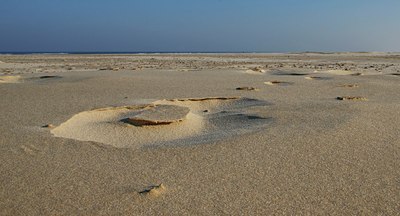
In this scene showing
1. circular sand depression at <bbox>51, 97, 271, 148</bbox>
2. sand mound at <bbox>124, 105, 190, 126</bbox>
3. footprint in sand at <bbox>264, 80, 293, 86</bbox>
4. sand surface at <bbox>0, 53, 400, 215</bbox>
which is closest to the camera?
sand surface at <bbox>0, 53, 400, 215</bbox>

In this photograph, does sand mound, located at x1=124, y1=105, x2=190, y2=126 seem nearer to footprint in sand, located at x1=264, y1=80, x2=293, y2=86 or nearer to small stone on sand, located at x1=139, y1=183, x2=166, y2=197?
small stone on sand, located at x1=139, y1=183, x2=166, y2=197

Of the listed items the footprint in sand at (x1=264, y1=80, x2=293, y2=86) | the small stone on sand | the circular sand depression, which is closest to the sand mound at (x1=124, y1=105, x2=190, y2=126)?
the circular sand depression

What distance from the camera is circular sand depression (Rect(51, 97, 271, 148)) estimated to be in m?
3.42

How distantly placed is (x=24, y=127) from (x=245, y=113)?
206 cm

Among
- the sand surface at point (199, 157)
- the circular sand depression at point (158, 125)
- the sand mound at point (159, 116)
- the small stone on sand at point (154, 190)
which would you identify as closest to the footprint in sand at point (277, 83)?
the sand surface at point (199, 157)

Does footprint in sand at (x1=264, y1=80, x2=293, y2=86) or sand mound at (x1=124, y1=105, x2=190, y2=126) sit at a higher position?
sand mound at (x1=124, y1=105, x2=190, y2=126)

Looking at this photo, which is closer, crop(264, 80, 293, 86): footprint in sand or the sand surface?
the sand surface

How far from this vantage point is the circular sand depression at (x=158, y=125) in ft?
11.2

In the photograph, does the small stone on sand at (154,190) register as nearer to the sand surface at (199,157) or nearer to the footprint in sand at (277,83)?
the sand surface at (199,157)

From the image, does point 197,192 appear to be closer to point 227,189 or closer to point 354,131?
point 227,189

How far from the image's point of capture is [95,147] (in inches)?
118

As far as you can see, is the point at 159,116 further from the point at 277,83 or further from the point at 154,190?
the point at 277,83

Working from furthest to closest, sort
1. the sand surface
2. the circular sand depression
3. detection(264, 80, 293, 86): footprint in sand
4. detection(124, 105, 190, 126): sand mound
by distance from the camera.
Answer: detection(264, 80, 293, 86): footprint in sand, detection(124, 105, 190, 126): sand mound, the circular sand depression, the sand surface

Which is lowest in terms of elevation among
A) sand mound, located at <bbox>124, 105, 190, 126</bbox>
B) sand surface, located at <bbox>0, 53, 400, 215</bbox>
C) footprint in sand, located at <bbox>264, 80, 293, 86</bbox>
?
footprint in sand, located at <bbox>264, 80, 293, 86</bbox>
